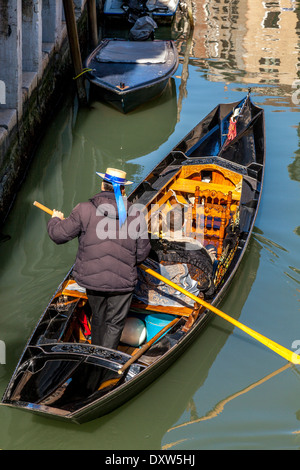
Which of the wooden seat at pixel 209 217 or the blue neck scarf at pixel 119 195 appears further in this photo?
the wooden seat at pixel 209 217

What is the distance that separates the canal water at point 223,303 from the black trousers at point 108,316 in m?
0.53

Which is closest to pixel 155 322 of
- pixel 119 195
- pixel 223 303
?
pixel 223 303

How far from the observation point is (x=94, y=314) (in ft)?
15.5

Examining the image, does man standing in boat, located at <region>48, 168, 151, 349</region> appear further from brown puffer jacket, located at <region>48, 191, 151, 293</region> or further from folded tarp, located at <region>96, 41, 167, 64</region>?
folded tarp, located at <region>96, 41, 167, 64</region>

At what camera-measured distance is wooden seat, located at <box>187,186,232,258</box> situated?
6.57 meters

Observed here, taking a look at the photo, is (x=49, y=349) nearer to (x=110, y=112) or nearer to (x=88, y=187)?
(x=88, y=187)

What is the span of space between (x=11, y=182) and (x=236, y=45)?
9.04m

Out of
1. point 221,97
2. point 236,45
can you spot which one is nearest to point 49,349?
point 221,97

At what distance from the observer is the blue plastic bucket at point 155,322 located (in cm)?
529

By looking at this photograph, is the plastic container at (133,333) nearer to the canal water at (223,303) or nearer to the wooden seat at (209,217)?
the canal water at (223,303)

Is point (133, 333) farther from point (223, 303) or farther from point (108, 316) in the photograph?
point (223, 303)

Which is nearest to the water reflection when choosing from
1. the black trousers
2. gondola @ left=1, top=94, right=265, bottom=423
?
gondola @ left=1, top=94, right=265, bottom=423

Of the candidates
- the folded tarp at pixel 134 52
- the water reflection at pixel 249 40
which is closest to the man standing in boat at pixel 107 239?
the folded tarp at pixel 134 52

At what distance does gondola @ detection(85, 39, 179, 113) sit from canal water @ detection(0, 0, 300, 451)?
0.38 m
